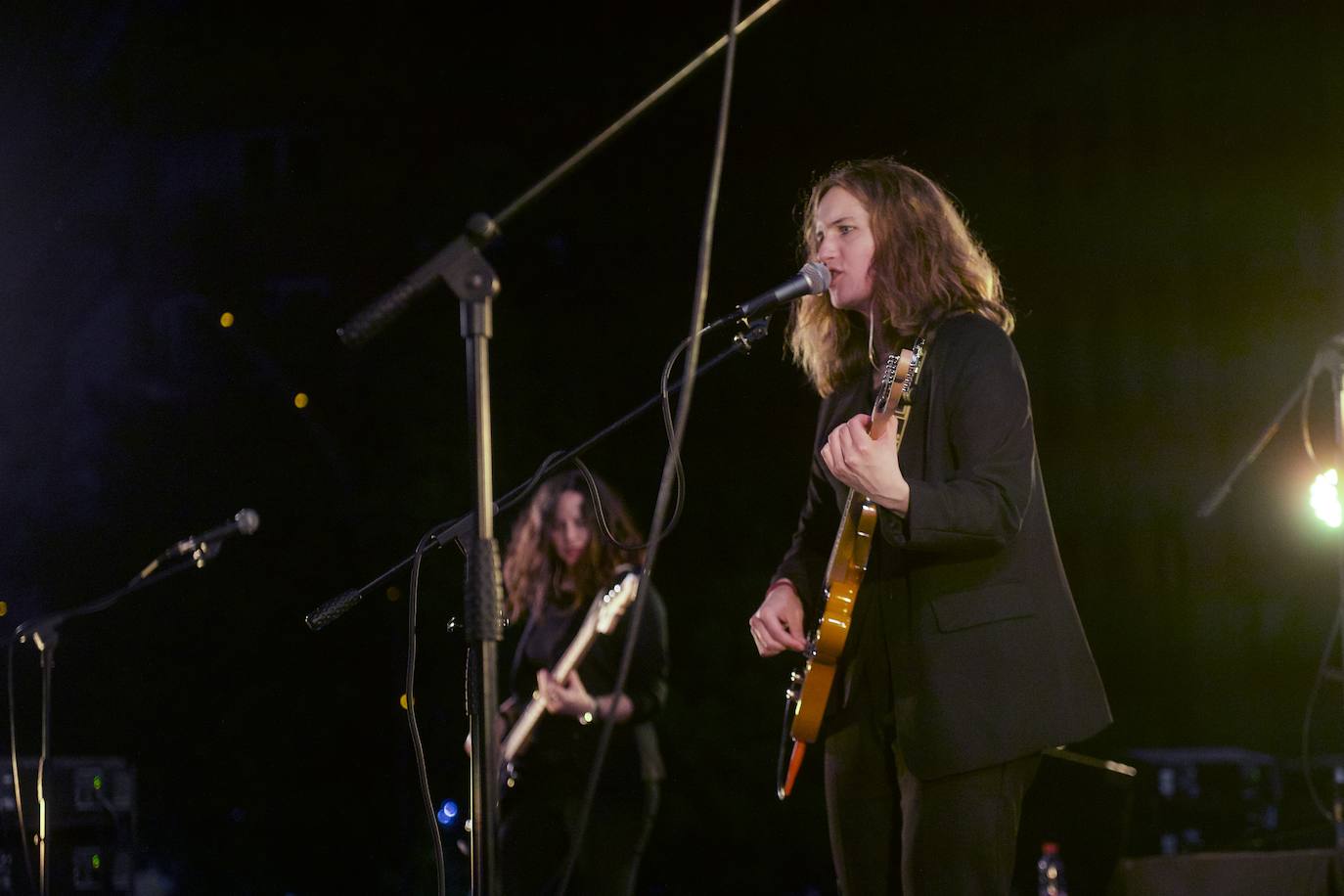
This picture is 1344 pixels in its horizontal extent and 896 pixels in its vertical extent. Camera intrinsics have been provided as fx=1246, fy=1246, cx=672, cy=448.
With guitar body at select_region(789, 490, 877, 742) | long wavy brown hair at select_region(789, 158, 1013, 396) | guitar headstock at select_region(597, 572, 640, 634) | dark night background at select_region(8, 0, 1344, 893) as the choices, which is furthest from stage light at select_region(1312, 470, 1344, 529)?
guitar body at select_region(789, 490, 877, 742)

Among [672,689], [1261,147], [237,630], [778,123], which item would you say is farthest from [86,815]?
[1261,147]

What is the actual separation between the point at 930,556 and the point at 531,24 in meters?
3.88

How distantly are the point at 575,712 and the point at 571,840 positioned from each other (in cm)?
43

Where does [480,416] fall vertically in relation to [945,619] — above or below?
above

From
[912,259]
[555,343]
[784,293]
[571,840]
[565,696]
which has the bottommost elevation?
[571,840]

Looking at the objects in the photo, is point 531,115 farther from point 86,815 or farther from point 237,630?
point 86,815

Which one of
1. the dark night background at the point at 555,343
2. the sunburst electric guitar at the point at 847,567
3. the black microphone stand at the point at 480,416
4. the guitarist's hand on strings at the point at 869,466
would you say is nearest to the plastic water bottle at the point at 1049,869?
the dark night background at the point at 555,343

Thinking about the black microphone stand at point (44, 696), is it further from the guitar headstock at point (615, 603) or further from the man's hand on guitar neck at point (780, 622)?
the man's hand on guitar neck at point (780, 622)

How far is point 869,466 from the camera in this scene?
183cm

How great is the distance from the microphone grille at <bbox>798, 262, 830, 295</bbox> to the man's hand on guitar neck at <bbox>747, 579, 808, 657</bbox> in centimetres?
58

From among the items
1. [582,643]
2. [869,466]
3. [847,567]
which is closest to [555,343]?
→ [582,643]

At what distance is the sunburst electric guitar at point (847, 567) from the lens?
205 centimetres

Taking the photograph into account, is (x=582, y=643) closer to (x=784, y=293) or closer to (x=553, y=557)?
(x=553, y=557)

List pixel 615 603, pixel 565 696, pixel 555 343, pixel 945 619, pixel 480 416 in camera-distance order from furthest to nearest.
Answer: pixel 555 343 < pixel 615 603 < pixel 565 696 < pixel 945 619 < pixel 480 416
